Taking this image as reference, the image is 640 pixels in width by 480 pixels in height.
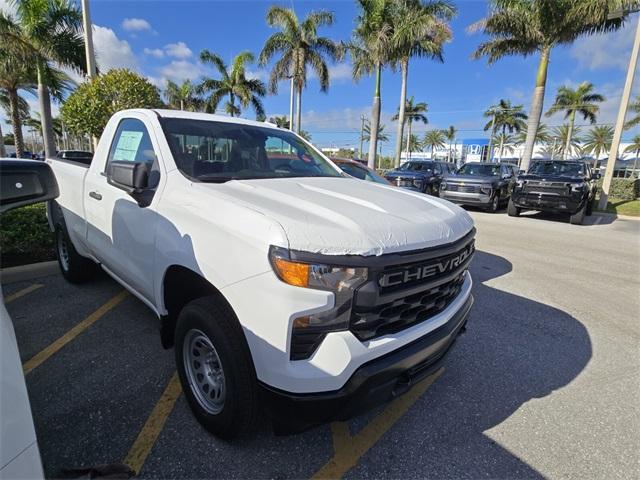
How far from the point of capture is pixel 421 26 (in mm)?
18484

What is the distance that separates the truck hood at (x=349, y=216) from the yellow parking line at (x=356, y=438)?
126cm

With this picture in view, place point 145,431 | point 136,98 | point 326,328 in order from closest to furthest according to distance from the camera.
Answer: point 326,328 → point 145,431 → point 136,98

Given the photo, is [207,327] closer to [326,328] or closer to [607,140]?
[326,328]

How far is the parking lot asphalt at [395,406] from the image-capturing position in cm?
205

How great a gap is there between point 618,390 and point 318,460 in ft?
8.14

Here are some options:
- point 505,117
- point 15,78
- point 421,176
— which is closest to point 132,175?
point 421,176

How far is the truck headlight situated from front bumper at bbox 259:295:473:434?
0.69 feet

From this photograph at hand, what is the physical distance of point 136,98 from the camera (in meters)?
11.3

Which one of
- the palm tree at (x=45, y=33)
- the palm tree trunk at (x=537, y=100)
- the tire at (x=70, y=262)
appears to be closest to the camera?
the tire at (x=70, y=262)

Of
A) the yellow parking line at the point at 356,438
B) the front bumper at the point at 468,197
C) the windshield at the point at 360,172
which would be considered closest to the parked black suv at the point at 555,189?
the front bumper at the point at 468,197

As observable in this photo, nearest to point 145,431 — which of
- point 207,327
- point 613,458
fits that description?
point 207,327

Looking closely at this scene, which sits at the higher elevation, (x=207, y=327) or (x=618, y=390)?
(x=207, y=327)

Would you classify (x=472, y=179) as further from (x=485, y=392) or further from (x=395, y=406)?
(x=395, y=406)

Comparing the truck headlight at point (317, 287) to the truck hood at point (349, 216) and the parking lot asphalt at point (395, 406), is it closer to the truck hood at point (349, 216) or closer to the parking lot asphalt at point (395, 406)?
the truck hood at point (349, 216)
